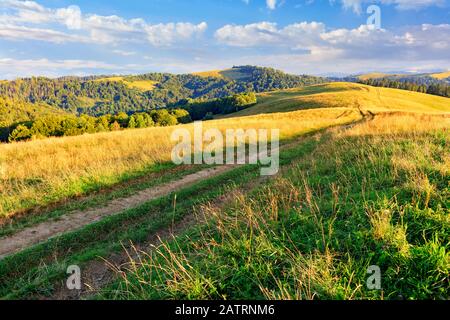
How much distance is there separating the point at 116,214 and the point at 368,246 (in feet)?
23.6

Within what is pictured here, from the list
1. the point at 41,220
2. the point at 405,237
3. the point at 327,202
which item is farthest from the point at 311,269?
the point at 41,220

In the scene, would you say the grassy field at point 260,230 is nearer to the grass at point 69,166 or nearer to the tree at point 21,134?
the grass at point 69,166

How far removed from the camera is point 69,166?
13172mm

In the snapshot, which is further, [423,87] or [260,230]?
[423,87]

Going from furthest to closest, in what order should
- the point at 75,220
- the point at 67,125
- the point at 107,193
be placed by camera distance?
the point at 67,125
the point at 107,193
the point at 75,220

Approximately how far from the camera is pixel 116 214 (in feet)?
28.9

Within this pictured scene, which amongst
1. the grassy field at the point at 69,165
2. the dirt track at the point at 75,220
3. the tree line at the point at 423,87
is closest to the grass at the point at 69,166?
A: the grassy field at the point at 69,165

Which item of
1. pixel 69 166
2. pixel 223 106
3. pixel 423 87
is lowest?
pixel 69 166

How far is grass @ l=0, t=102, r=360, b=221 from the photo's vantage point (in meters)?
10.1

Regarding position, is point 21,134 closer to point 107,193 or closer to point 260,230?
point 107,193

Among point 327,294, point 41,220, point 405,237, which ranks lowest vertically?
point 41,220

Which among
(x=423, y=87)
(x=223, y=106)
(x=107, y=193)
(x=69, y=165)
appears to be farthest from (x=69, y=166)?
(x=423, y=87)

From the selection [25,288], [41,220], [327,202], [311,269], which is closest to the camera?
[311,269]
